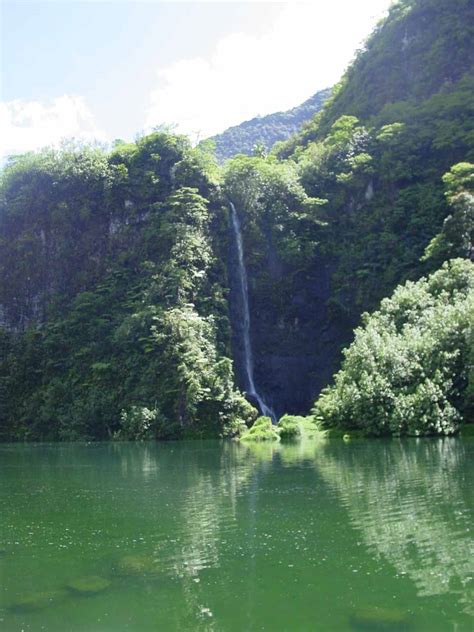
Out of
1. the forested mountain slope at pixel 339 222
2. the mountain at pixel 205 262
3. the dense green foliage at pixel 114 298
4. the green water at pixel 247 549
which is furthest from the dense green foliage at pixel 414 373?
the green water at pixel 247 549

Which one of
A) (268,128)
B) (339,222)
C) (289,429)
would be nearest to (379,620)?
(289,429)

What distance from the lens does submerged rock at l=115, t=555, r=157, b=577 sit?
1090cm

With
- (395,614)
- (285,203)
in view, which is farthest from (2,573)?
(285,203)

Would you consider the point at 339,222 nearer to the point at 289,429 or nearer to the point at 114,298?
the point at 114,298

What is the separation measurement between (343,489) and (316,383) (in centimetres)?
3645

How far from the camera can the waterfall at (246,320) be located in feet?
175

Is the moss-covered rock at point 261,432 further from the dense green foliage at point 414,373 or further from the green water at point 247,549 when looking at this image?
the green water at point 247,549

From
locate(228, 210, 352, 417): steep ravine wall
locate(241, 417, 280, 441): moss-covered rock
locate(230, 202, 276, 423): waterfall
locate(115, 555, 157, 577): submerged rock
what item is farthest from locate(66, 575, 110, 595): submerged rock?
locate(228, 210, 352, 417): steep ravine wall

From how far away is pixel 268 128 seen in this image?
14912cm

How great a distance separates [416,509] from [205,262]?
4456 cm

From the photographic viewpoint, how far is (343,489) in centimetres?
1864

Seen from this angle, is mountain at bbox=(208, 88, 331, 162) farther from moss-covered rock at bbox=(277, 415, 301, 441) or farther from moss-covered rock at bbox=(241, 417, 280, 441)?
moss-covered rock at bbox=(277, 415, 301, 441)

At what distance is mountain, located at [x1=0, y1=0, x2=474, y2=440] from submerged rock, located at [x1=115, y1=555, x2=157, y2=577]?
3478 cm

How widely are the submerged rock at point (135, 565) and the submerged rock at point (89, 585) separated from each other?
42 centimetres
